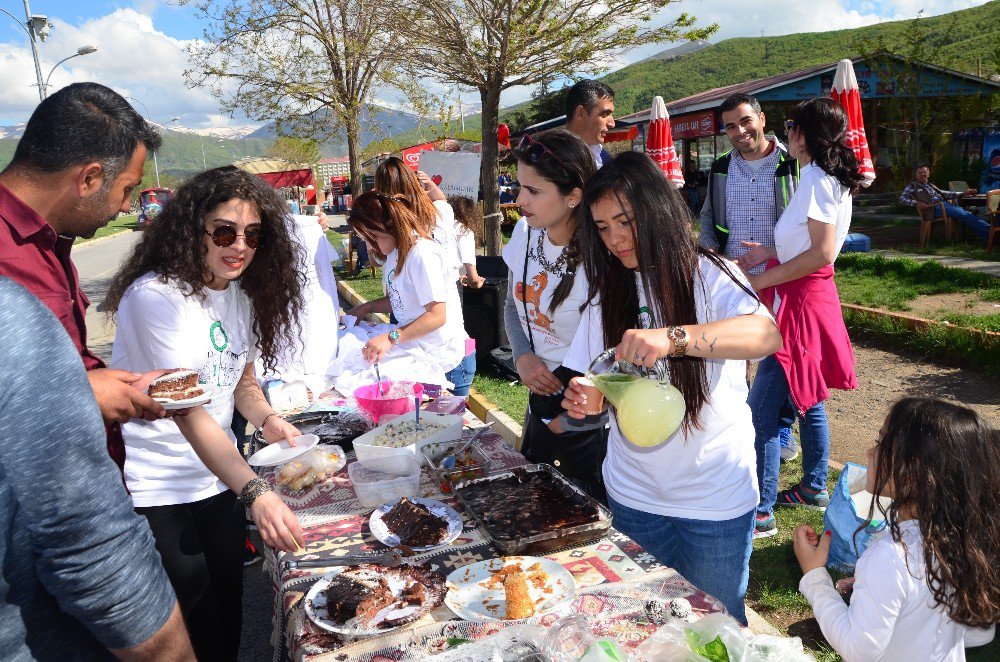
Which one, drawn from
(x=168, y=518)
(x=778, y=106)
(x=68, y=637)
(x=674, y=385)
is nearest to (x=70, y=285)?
(x=168, y=518)

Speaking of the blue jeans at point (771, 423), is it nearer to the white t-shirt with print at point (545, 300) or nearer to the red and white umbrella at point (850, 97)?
the white t-shirt with print at point (545, 300)

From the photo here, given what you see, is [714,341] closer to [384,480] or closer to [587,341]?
[587,341]

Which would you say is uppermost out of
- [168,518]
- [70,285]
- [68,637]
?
[70,285]

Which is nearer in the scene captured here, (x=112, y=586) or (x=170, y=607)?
(x=112, y=586)

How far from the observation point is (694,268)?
1903mm

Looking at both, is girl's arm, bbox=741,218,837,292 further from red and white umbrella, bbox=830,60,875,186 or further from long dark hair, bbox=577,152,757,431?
red and white umbrella, bbox=830,60,875,186

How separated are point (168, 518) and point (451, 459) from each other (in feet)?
3.05

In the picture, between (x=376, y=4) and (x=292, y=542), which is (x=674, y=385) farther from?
(x=376, y=4)

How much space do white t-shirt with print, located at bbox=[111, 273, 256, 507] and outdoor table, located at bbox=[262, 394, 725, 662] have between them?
0.35 metres

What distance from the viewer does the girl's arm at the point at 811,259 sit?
321 centimetres

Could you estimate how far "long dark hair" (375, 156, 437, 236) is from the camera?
12.6ft

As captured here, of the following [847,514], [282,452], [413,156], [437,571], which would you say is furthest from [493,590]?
[413,156]

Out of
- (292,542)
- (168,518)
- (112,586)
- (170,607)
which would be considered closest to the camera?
(112,586)

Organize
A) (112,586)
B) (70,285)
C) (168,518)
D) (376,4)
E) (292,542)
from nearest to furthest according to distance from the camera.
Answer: (112,586), (292,542), (70,285), (168,518), (376,4)
